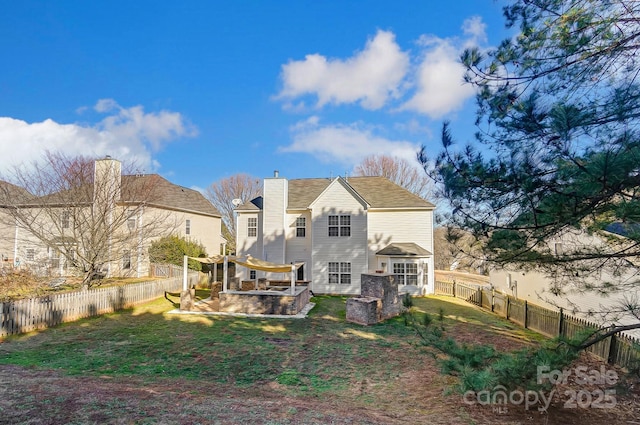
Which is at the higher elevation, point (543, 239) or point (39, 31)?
point (39, 31)

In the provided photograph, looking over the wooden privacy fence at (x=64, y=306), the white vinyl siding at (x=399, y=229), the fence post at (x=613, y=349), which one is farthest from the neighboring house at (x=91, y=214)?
the fence post at (x=613, y=349)

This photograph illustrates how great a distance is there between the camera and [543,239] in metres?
4.50

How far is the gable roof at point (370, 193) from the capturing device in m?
19.5

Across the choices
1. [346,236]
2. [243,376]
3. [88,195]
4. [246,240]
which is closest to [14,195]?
[88,195]

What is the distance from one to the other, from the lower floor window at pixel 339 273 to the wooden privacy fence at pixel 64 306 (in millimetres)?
10106

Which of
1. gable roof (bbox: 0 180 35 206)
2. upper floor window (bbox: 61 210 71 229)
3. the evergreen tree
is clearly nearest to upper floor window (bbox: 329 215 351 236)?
upper floor window (bbox: 61 210 71 229)

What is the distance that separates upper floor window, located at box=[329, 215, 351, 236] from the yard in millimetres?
7746

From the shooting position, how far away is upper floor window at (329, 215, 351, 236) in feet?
62.9

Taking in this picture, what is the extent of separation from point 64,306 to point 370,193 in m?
16.9

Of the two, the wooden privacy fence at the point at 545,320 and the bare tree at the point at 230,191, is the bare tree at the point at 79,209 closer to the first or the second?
the wooden privacy fence at the point at 545,320

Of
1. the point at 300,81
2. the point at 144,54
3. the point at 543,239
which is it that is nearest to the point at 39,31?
the point at 144,54

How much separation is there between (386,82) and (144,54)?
12018mm

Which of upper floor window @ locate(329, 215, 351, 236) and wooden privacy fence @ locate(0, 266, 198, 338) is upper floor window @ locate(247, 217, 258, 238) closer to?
upper floor window @ locate(329, 215, 351, 236)

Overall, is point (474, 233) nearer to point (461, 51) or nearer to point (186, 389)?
point (461, 51)
